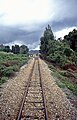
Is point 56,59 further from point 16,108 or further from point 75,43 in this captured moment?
point 16,108

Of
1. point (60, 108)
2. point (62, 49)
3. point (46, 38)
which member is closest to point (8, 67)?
point (60, 108)

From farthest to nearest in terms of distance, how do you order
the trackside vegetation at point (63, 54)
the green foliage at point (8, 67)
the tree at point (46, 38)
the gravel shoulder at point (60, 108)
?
the tree at point (46, 38)
the trackside vegetation at point (63, 54)
the green foliage at point (8, 67)
the gravel shoulder at point (60, 108)

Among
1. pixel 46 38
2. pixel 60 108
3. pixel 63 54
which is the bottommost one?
pixel 60 108

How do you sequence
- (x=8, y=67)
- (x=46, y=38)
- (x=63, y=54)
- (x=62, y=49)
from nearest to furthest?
(x=8, y=67)
(x=63, y=54)
(x=62, y=49)
(x=46, y=38)

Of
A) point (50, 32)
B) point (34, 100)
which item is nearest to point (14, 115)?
point (34, 100)

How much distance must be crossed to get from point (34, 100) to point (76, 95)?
3990 millimetres

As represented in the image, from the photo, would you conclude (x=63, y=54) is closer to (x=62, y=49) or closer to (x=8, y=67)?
(x=62, y=49)

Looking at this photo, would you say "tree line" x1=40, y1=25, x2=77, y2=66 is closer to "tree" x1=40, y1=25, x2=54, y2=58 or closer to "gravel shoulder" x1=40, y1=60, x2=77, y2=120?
"tree" x1=40, y1=25, x2=54, y2=58

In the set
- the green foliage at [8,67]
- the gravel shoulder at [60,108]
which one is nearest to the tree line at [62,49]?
the green foliage at [8,67]

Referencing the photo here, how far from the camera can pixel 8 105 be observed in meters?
13.2

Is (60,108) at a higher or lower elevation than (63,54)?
lower

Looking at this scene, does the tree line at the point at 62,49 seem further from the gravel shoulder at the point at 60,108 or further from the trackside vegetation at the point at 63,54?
the gravel shoulder at the point at 60,108

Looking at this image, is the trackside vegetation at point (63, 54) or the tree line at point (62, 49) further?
the tree line at point (62, 49)

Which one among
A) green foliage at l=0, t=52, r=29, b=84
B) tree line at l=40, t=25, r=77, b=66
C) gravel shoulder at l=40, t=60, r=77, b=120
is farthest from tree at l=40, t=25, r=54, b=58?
gravel shoulder at l=40, t=60, r=77, b=120
